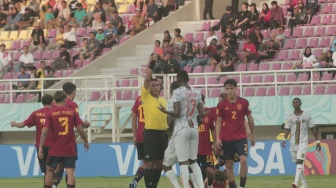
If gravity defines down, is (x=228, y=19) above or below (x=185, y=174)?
above

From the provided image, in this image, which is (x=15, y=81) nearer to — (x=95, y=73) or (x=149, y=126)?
(x=95, y=73)

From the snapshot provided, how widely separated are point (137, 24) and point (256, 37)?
5991mm

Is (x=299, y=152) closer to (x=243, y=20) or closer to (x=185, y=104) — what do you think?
(x=185, y=104)

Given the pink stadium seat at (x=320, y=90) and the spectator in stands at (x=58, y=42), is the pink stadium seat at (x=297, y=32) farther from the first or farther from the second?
the spectator in stands at (x=58, y=42)

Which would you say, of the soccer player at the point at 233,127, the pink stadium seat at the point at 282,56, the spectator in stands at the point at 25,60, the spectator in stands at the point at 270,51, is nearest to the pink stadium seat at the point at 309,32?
the pink stadium seat at the point at 282,56

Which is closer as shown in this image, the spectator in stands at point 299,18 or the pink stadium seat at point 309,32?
the pink stadium seat at point 309,32

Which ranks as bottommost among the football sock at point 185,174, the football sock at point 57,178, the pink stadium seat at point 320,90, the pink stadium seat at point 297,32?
the football sock at point 57,178

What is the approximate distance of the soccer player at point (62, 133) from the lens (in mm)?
18594

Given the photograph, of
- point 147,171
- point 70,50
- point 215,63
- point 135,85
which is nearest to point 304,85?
point 215,63

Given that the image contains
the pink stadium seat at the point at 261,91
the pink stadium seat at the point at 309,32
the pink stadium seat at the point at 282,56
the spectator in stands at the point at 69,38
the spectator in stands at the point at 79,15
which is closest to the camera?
the pink stadium seat at the point at 261,91

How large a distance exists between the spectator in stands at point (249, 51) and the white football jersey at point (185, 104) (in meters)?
16.5

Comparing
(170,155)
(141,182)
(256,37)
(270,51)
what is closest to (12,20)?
(256,37)

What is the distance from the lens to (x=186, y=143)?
61.9ft

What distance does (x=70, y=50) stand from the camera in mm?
41344
